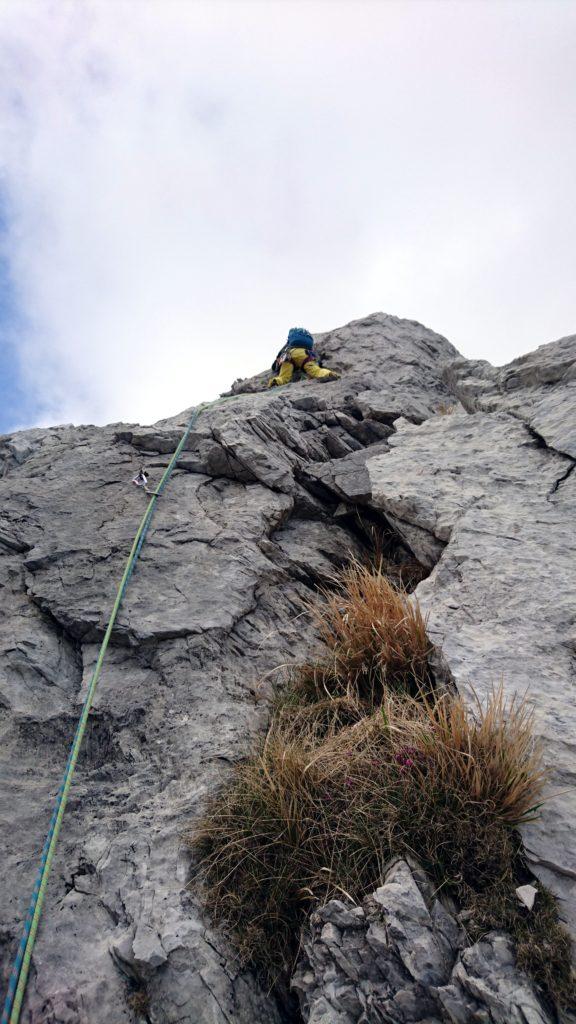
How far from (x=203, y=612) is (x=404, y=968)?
2.45m

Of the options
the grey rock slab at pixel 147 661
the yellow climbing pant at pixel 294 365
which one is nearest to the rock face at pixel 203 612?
the grey rock slab at pixel 147 661

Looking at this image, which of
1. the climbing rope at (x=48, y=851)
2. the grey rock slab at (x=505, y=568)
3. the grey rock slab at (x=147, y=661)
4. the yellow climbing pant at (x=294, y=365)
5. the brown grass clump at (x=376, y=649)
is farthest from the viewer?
the yellow climbing pant at (x=294, y=365)

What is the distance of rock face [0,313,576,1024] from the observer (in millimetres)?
2387

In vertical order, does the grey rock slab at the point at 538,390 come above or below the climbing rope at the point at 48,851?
above

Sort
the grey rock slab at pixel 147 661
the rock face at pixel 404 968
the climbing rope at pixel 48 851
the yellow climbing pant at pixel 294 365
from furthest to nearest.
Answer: the yellow climbing pant at pixel 294 365 < the grey rock slab at pixel 147 661 < the climbing rope at pixel 48 851 < the rock face at pixel 404 968

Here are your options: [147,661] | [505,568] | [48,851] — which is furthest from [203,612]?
[505,568]

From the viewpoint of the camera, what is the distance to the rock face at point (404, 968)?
1.95 m

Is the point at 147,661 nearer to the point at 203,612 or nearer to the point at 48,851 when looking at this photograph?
the point at 203,612

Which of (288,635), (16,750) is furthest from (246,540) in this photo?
(16,750)

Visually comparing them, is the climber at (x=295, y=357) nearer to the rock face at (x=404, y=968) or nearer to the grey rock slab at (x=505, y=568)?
the grey rock slab at (x=505, y=568)

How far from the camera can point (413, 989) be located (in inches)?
79.4

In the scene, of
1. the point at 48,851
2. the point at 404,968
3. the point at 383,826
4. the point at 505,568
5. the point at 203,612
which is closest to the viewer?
the point at 404,968

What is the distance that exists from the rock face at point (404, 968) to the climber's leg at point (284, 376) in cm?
772

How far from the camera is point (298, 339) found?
30.3 ft
